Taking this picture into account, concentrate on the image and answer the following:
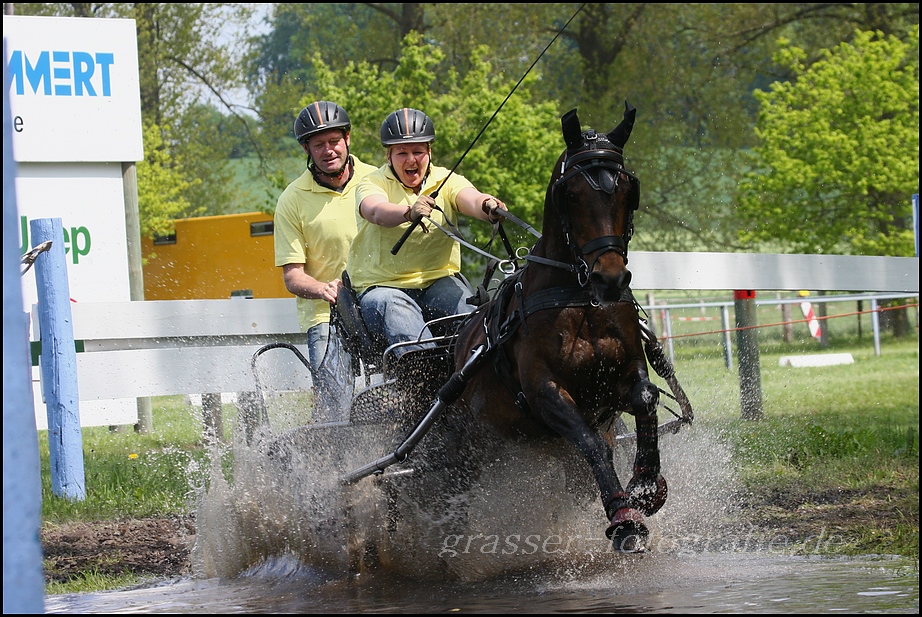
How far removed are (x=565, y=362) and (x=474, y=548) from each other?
46.7 inches

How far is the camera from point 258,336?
947cm

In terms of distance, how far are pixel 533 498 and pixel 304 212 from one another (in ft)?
8.55

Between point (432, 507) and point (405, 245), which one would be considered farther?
point (405, 245)

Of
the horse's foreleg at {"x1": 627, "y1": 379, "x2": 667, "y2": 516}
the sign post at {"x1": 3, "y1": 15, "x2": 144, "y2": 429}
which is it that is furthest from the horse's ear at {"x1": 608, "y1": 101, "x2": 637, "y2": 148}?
the sign post at {"x1": 3, "y1": 15, "x2": 144, "y2": 429}

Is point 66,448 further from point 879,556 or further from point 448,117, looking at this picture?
point 448,117

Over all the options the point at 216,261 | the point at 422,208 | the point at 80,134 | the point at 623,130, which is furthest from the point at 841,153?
the point at 623,130

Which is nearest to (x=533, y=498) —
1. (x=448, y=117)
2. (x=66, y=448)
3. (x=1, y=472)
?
(x=1, y=472)

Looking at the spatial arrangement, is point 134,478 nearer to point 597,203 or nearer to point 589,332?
point 589,332

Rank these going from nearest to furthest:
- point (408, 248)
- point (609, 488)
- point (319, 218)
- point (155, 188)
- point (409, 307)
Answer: point (609, 488)
point (409, 307)
point (408, 248)
point (319, 218)
point (155, 188)

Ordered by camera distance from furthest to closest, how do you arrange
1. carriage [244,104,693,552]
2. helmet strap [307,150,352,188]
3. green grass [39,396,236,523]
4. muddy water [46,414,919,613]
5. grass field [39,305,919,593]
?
green grass [39,396,236,523]
helmet strap [307,150,352,188]
grass field [39,305,919,593]
muddy water [46,414,919,613]
carriage [244,104,693,552]

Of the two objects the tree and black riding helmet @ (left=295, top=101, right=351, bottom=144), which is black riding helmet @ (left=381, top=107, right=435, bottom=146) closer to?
black riding helmet @ (left=295, top=101, right=351, bottom=144)

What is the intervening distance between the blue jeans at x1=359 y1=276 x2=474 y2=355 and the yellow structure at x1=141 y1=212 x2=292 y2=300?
9.60 metres

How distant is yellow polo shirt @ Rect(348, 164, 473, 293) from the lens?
6.31m

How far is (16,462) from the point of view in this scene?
9.00 ft
